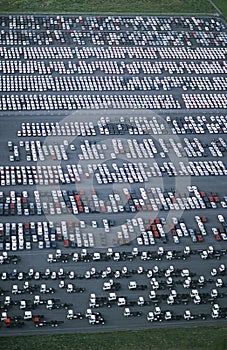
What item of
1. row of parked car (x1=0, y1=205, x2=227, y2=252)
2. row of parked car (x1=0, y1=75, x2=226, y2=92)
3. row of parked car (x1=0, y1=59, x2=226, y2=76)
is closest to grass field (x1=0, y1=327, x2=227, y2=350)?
row of parked car (x1=0, y1=205, x2=227, y2=252)

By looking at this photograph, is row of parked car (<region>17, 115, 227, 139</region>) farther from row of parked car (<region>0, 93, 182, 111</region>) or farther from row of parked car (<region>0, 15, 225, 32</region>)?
row of parked car (<region>0, 15, 225, 32</region>)

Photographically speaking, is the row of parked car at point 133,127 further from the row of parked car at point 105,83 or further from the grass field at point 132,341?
the grass field at point 132,341

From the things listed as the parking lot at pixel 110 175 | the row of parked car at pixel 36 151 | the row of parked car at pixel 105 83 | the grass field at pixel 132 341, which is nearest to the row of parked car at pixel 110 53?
the parking lot at pixel 110 175

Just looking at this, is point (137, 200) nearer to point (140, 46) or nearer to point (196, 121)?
point (196, 121)

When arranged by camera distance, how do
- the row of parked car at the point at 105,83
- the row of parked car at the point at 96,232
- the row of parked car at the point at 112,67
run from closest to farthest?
the row of parked car at the point at 96,232, the row of parked car at the point at 105,83, the row of parked car at the point at 112,67

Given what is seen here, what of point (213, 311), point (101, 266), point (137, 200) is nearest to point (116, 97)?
point (137, 200)

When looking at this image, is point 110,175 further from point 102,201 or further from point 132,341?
point 132,341
